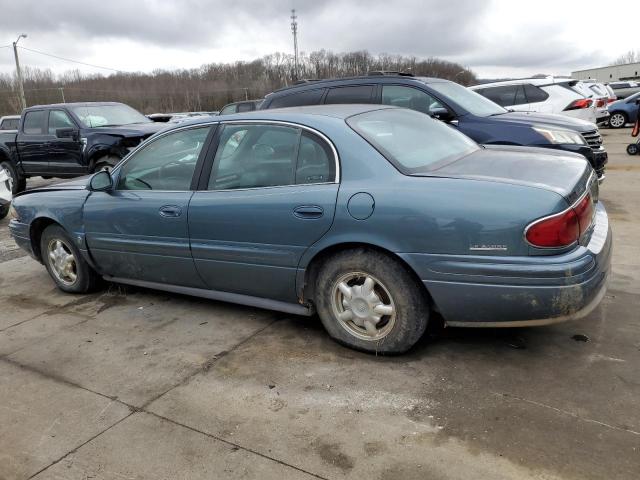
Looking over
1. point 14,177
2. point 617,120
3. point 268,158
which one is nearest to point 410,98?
point 268,158

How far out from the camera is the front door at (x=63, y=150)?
9.63 m

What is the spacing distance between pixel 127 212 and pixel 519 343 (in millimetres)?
2978

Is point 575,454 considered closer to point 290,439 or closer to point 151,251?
point 290,439

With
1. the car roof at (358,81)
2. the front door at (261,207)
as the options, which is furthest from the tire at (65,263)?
the car roof at (358,81)

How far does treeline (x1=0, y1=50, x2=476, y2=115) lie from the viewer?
65.2 m

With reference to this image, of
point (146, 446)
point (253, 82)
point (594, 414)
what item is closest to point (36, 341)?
point (146, 446)

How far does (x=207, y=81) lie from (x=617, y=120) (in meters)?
64.0

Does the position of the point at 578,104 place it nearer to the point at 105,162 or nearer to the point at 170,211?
the point at 105,162

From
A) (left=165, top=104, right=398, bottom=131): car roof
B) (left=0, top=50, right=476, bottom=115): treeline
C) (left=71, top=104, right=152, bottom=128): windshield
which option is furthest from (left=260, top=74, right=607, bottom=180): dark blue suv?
(left=0, top=50, right=476, bottom=115): treeline

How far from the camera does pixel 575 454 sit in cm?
238

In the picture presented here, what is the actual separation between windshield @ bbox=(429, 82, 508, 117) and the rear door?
738cm

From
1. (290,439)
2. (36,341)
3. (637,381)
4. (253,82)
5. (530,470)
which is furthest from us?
(253,82)

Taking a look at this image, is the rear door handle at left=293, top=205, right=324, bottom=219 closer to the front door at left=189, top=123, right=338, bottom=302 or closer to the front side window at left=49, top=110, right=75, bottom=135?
the front door at left=189, top=123, right=338, bottom=302

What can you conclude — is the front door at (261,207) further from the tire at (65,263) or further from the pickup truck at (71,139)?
the pickup truck at (71,139)
